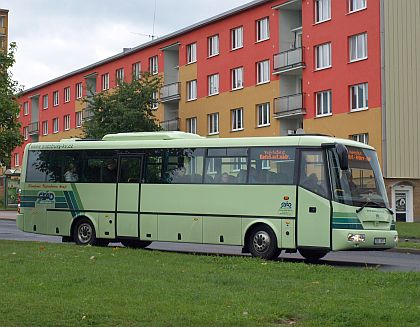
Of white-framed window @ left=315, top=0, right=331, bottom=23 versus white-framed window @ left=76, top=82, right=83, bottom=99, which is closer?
white-framed window @ left=315, top=0, right=331, bottom=23

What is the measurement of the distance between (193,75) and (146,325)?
5011 cm

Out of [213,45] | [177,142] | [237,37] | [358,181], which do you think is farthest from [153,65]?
[358,181]

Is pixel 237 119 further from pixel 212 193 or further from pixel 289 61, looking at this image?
pixel 212 193

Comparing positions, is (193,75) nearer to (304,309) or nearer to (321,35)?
(321,35)

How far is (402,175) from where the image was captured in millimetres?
42938

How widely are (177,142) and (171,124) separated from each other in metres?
39.9

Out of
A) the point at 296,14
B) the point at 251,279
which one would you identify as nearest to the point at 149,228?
the point at 251,279

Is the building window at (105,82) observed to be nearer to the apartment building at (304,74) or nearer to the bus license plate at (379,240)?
the apartment building at (304,74)

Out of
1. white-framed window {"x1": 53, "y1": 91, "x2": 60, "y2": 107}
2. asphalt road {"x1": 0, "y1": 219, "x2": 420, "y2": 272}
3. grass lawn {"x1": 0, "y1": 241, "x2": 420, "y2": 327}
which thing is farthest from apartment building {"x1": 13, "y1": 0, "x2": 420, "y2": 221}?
grass lawn {"x1": 0, "y1": 241, "x2": 420, "y2": 327}

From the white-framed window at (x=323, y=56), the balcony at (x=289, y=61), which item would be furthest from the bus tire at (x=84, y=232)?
the balcony at (x=289, y=61)

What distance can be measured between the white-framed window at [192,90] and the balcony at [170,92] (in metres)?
0.95

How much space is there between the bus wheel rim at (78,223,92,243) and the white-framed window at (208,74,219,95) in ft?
112

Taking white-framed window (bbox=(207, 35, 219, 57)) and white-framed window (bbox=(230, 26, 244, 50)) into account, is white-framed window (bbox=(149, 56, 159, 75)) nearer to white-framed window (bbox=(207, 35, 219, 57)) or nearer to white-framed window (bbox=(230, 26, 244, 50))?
white-framed window (bbox=(207, 35, 219, 57))

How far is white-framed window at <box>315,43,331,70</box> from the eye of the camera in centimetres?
4619
